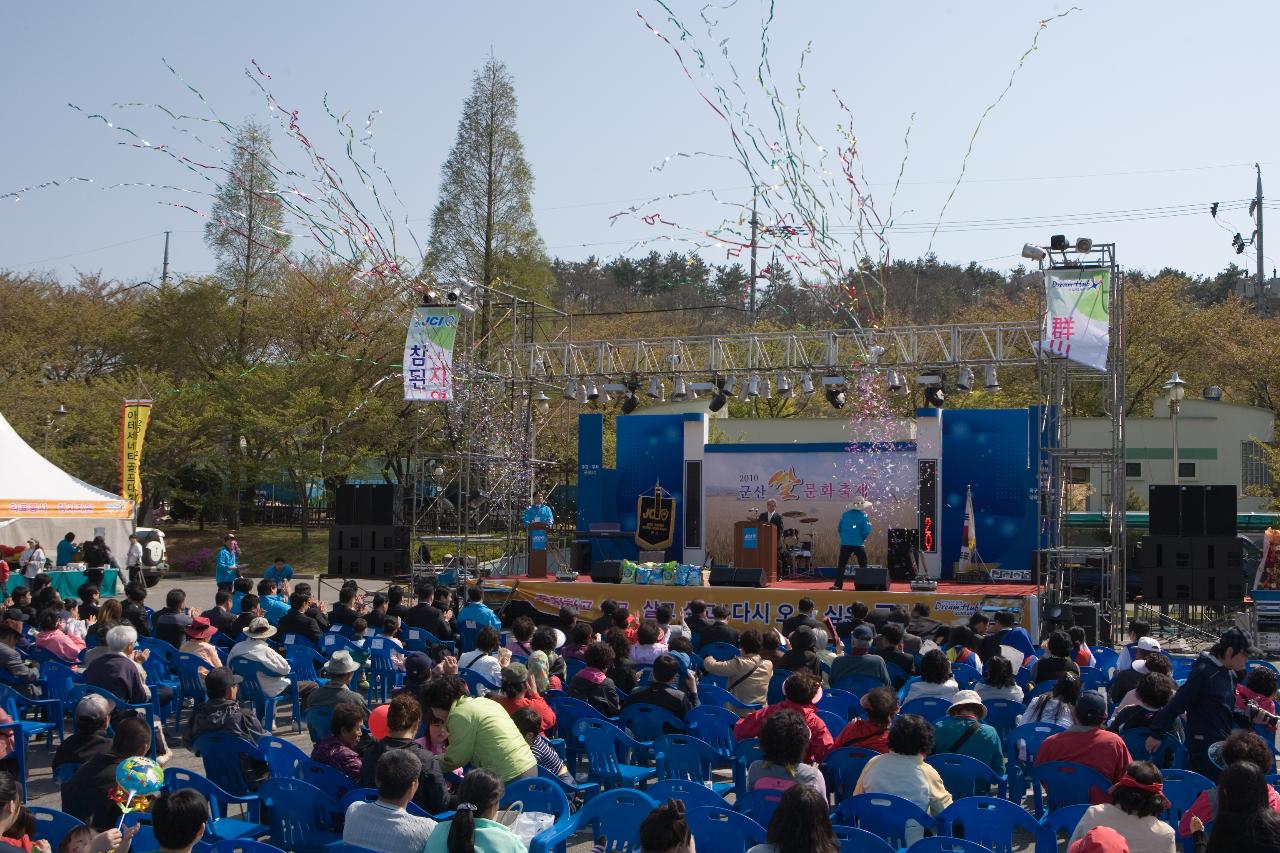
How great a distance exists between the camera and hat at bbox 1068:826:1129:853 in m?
4.11

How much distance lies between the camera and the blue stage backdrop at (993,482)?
2009 centimetres

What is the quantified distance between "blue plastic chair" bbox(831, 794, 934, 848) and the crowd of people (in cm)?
7

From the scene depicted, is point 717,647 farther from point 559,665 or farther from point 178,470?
point 178,470

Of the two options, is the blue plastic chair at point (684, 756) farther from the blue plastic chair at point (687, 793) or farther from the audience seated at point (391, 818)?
the audience seated at point (391, 818)

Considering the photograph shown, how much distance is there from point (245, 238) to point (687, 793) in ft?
112

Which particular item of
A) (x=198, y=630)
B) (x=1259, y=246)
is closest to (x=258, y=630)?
(x=198, y=630)

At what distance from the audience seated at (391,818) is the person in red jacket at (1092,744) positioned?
9.61 ft

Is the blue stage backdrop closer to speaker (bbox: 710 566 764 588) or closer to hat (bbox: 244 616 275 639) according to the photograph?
speaker (bbox: 710 566 764 588)

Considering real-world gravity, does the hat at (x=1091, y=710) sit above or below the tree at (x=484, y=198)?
below

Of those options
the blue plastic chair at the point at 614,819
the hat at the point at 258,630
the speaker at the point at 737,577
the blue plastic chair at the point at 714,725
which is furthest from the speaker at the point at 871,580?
the blue plastic chair at the point at 614,819

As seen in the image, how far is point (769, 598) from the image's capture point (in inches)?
625

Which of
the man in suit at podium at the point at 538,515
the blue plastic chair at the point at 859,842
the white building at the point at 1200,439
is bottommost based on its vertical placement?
the blue plastic chair at the point at 859,842

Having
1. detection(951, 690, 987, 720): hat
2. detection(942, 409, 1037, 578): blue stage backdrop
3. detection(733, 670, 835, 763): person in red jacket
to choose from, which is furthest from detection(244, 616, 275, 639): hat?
detection(942, 409, 1037, 578): blue stage backdrop

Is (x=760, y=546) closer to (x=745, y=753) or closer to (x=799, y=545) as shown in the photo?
(x=799, y=545)
